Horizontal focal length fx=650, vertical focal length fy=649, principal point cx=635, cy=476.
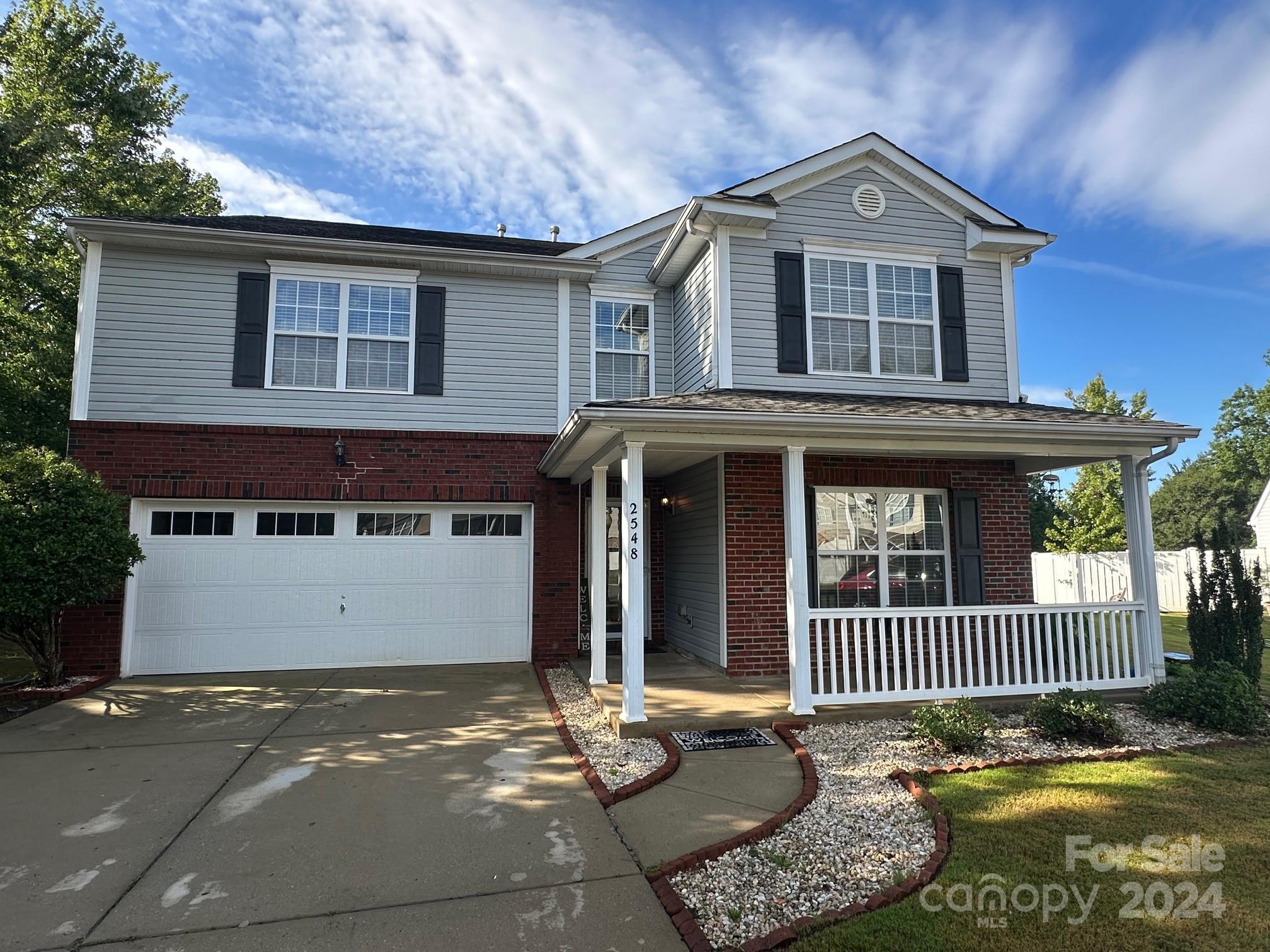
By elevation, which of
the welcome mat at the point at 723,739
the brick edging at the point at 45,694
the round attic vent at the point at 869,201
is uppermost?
the round attic vent at the point at 869,201

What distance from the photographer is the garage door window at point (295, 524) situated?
8.61 meters

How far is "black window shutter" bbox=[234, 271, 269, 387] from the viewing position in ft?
28.2

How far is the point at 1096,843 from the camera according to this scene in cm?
358

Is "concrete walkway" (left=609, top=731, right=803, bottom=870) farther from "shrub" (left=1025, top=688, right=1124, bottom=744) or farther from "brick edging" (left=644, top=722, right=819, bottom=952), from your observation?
"shrub" (left=1025, top=688, right=1124, bottom=744)

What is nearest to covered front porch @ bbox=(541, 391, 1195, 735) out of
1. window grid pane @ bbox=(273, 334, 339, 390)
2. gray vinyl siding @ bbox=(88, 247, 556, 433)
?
gray vinyl siding @ bbox=(88, 247, 556, 433)

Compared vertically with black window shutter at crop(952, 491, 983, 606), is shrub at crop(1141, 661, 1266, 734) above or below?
below

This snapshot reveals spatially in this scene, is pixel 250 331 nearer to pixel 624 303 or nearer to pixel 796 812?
pixel 624 303

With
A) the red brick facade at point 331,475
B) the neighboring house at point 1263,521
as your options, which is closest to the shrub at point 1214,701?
the red brick facade at point 331,475

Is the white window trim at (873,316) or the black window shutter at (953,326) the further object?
the black window shutter at (953,326)

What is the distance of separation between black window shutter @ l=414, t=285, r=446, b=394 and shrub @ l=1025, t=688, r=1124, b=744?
7910 mm

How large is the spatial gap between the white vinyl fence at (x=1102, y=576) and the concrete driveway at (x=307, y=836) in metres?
15.9

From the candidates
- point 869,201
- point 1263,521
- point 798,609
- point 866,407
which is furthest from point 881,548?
point 1263,521

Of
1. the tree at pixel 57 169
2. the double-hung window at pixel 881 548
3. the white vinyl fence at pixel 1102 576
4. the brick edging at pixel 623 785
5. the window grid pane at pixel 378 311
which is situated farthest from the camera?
the white vinyl fence at pixel 1102 576

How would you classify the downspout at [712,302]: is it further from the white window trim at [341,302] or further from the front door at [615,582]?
the white window trim at [341,302]
